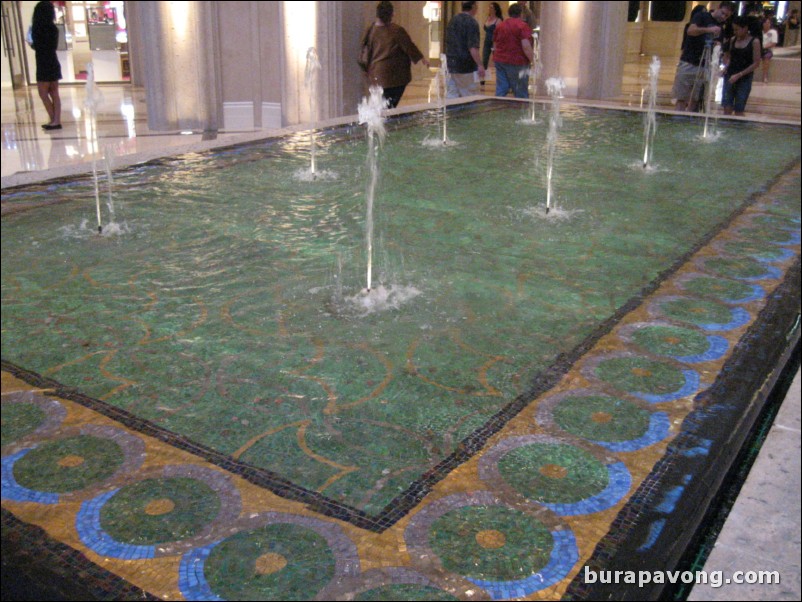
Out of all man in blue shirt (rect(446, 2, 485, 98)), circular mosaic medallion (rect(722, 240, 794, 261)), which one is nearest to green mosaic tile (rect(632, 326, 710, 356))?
circular mosaic medallion (rect(722, 240, 794, 261))

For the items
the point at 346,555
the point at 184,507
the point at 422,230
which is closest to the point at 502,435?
the point at 346,555

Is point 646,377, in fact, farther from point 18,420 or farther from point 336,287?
point 18,420

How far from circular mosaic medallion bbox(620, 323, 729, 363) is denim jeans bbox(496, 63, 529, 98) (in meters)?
6.29

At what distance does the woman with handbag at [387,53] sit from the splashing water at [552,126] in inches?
51.0

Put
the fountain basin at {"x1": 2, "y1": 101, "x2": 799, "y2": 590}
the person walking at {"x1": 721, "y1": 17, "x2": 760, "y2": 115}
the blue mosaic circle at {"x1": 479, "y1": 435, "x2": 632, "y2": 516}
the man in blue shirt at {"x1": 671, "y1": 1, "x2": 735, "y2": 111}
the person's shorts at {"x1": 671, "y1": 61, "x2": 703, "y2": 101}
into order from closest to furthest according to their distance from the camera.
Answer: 1. the blue mosaic circle at {"x1": 479, "y1": 435, "x2": 632, "y2": 516}
2. the fountain basin at {"x1": 2, "y1": 101, "x2": 799, "y2": 590}
3. the man in blue shirt at {"x1": 671, "y1": 1, "x2": 735, "y2": 111}
4. the person walking at {"x1": 721, "y1": 17, "x2": 760, "y2": 115}
5. the person's shorts at {"x1": 671, "y1": 61, "x2": 703, "y2": 101}

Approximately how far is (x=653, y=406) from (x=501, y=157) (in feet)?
11.9

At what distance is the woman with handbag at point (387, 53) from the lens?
7203 mm

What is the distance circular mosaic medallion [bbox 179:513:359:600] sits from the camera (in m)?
1.47

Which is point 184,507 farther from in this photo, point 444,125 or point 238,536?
point 444,125

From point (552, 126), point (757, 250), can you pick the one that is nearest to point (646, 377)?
point (757, 250)

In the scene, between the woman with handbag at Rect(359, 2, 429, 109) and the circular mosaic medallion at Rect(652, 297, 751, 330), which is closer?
the circular mosaic medallion at Rect(652, 297, 751, 330)

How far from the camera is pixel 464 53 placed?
330 inches

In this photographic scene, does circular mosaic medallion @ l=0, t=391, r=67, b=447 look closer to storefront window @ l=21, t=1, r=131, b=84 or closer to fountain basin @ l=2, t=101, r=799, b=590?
fountain basin @ l=2, t=101, r=799, b=590

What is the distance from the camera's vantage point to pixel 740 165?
17.6 ft
